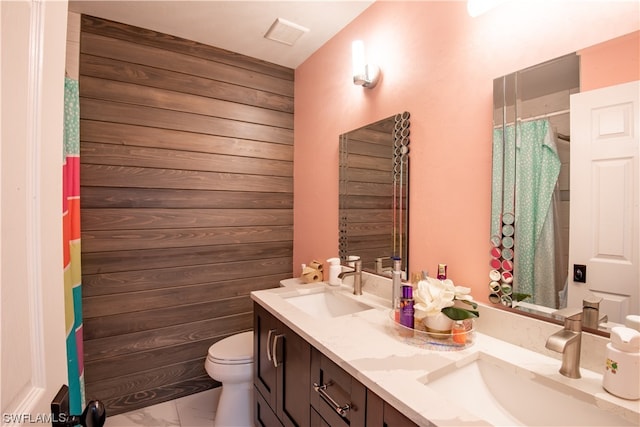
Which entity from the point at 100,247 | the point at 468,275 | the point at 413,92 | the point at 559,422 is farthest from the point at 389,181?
the point at 100,247

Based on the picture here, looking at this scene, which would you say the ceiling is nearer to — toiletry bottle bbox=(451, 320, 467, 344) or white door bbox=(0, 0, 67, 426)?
white door bbox=(0, 0, 67, 426)

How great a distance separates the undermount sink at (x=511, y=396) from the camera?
2.60 feet

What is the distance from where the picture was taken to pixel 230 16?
187cm

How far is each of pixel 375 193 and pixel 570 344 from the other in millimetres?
1055

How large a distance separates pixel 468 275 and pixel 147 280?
1898mm

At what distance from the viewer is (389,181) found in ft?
5.32

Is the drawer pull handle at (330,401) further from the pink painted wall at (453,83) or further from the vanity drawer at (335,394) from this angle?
the pink painted wall at (453,83)

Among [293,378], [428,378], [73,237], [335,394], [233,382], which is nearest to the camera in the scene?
[428,378]

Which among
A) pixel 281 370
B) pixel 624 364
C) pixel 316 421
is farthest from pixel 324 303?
pixel 624 364

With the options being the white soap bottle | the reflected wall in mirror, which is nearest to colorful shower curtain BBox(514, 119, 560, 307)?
the reflected wall in mirror

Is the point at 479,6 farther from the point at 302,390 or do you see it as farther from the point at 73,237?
the point at 73,237

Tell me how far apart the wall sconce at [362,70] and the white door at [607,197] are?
951 mm

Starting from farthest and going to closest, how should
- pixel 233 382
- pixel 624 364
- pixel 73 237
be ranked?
pixel 233 382 < pixel 73 237 < pixel 624 364

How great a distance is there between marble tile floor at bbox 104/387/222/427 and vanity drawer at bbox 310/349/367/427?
1.24 m
